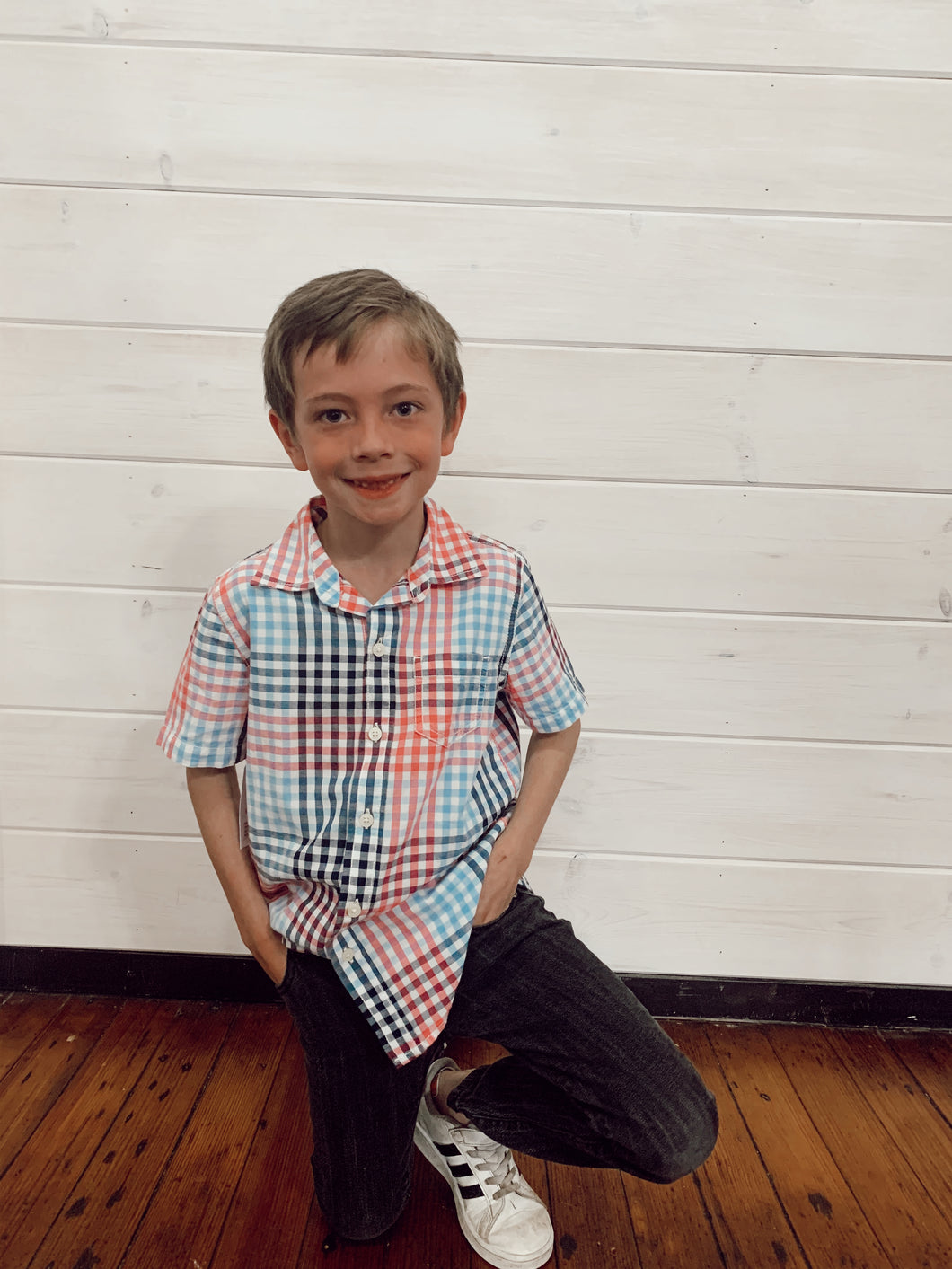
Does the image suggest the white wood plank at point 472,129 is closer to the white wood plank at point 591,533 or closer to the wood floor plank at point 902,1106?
the white wood plank at point 591,533

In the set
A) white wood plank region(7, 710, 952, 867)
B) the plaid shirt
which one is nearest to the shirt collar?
the plaid shirt

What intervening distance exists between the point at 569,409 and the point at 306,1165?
3.67 feet

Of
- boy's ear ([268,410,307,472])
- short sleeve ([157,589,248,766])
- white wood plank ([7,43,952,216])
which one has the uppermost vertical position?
white wood plank ([7,43,952,216])

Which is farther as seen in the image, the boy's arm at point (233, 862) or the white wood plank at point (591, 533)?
the white wood plank at point (591, 533)

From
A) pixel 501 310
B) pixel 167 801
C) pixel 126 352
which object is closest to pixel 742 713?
pixel 501 310

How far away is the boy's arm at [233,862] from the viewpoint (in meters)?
1.13

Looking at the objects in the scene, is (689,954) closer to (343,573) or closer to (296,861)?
(296,861)

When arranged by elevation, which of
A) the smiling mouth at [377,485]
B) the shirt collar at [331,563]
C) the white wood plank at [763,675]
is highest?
the smiling mouth at [377,485]

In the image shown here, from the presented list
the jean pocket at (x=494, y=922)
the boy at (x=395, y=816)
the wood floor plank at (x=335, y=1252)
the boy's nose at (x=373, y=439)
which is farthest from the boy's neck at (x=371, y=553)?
the wood floor plank at (x=335, y=1252)

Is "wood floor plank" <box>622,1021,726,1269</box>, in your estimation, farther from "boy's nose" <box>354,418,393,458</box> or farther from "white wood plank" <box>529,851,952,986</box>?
"boy's nose" <box>354,418,393,458</box>

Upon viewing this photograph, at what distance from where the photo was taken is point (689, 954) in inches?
64.0

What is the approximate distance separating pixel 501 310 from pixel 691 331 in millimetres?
284

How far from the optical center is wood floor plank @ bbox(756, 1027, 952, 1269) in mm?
1198

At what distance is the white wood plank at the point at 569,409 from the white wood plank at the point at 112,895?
0.65 meters
